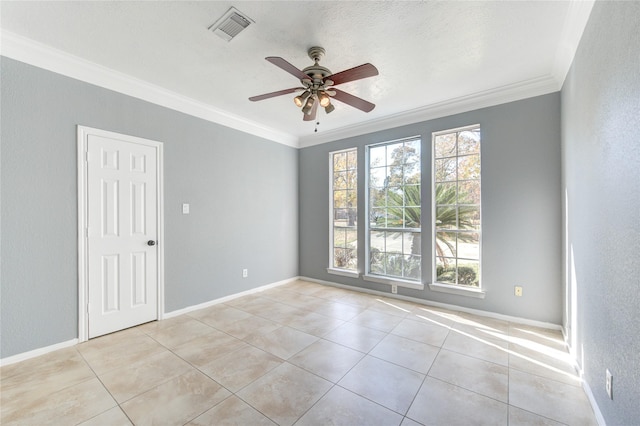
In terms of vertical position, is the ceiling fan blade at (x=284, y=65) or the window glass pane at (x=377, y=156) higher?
the ceiling fan blade at (x=284, y=65)

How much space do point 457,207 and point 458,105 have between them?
137 centimetres

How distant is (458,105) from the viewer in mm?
3438

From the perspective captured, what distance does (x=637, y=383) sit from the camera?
1155mm

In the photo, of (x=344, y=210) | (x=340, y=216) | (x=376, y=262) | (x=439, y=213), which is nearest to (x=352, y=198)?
(x=344, y=210)

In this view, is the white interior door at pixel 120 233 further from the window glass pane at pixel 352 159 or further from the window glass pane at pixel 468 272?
the window glass pane at pixel 468 272

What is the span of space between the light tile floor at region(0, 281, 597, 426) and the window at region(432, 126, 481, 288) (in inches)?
26.2

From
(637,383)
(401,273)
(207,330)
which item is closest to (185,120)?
(207,330)

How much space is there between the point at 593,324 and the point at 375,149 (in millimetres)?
3329

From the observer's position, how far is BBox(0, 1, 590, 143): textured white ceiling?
1.92 metres

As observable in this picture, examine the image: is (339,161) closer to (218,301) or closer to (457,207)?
(457,207)

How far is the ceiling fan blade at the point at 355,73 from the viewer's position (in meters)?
1.94

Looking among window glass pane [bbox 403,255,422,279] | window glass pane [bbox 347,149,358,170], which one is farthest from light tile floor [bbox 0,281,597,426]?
window glass pane [bbox 347,149,358,170]

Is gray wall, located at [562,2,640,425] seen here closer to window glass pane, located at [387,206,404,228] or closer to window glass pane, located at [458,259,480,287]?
window glass pane, located at [458,259,480,287]

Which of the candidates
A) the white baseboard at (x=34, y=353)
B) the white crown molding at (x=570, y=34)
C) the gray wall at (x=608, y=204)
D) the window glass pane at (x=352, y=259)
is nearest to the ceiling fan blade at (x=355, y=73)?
the gray wall at (x=608, y=204)
